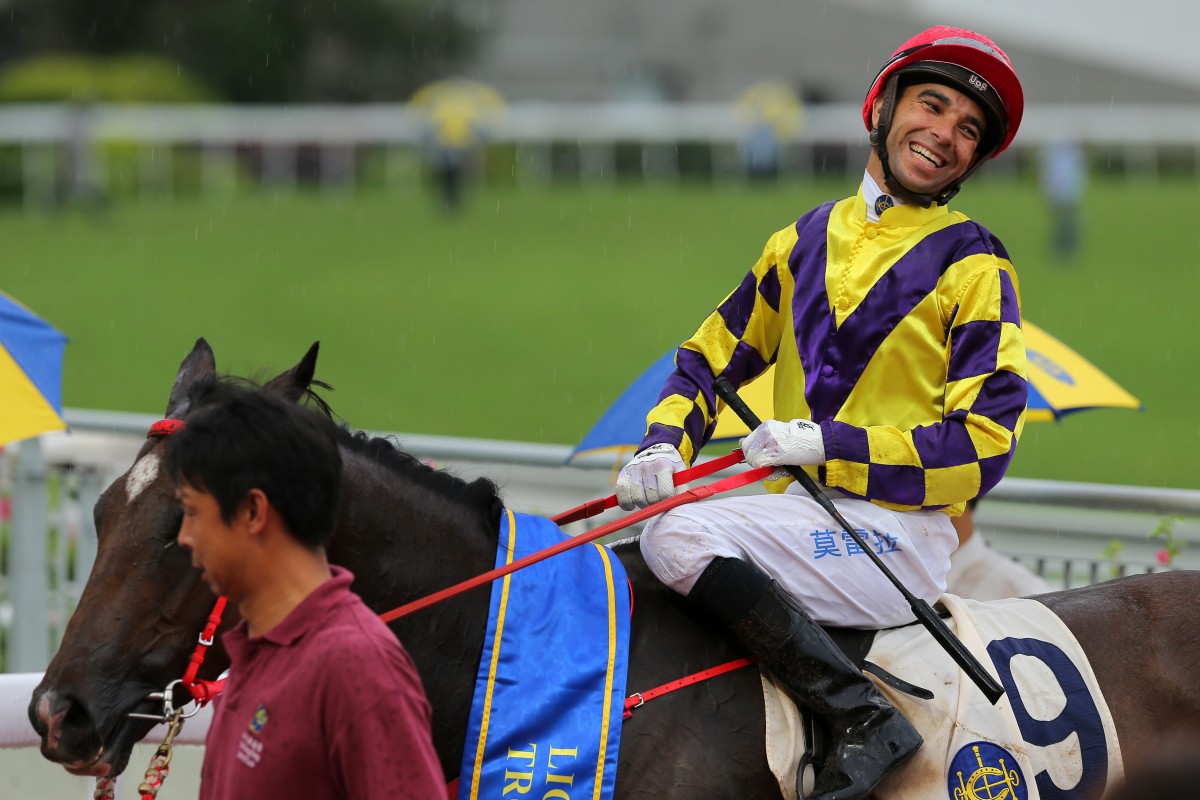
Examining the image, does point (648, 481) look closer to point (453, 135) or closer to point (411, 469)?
point (411, 469)

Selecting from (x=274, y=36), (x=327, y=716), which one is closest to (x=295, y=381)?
(x=327, y=716)

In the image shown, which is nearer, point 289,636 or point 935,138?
point 289,636

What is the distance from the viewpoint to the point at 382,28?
44531 millimetres

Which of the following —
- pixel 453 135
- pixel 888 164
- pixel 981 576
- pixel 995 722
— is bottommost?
pixel 453 135

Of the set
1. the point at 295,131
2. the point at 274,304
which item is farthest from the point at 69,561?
the point at 295,131

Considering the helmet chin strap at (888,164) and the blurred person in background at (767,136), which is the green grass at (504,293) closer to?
the blurred person in background at (767,136)

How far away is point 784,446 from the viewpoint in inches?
120

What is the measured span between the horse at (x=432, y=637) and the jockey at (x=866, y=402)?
0.14 metres

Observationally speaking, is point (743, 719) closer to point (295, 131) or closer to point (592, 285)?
point (592, 285)

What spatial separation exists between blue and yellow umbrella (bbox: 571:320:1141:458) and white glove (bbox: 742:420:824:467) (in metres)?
2.08

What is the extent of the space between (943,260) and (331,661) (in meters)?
1.73

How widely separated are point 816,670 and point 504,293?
62.2ft

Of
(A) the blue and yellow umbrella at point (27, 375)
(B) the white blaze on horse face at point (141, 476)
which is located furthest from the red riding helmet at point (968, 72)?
(A) the blue and yellow umbrella at point (27, 375)

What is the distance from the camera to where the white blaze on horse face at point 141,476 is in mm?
2779
